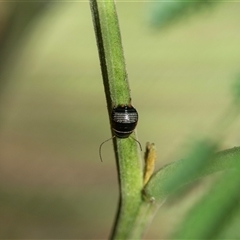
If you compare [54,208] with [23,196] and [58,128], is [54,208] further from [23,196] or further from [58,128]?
[58,128]

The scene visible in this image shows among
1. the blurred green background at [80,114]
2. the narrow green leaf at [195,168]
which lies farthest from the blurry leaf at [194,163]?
the blurred green background at [80,114]

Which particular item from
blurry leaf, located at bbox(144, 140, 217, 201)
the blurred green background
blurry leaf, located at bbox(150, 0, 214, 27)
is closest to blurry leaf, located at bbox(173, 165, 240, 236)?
blurry leaf, located at bbox(144, 140, 217, 201)

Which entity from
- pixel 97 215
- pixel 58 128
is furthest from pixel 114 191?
pixel 58 128

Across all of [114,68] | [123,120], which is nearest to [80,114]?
[123,120]

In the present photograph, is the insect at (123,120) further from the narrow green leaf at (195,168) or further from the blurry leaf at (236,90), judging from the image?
the blurry leaf at (236,90)

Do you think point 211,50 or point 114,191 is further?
point 211,50

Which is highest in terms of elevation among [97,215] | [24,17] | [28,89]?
[24,17]
